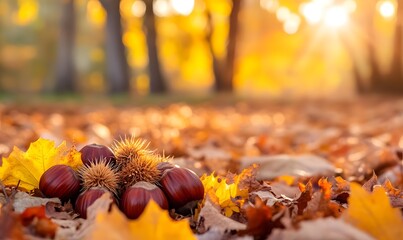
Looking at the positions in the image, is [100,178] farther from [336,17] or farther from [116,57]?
[336,17]

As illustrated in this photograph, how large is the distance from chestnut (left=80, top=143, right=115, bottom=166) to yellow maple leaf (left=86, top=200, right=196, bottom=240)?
0.68 m

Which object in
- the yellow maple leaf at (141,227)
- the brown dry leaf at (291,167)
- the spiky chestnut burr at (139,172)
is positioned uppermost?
the yellow maple leaf at (141,227)

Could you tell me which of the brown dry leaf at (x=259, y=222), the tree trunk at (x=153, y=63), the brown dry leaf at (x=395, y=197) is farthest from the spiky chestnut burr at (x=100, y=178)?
the tree trunk at (x=153, y=63)

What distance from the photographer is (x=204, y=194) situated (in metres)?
2.10

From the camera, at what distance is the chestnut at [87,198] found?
6.21ft

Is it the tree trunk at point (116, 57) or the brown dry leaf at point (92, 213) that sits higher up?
the brown dry leaf at point (92, 213)

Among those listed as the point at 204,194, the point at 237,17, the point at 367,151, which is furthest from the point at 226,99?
the point at 204,194

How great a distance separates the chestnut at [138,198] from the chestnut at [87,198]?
62mm

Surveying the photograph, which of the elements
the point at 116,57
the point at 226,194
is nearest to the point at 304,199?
the point at 226,194

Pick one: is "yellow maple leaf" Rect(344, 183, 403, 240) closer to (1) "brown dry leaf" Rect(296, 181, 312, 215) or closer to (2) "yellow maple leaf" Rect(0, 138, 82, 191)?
(1) "brown dry leaf" Rect(296, 181, 312, 215)

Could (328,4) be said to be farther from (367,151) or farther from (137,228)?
(137,228)

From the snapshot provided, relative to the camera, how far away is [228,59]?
20406 millimetres

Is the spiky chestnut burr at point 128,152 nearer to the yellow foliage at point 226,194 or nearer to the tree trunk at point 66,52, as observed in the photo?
the yellow foliage at point 226,194

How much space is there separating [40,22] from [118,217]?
3270 centimetres
